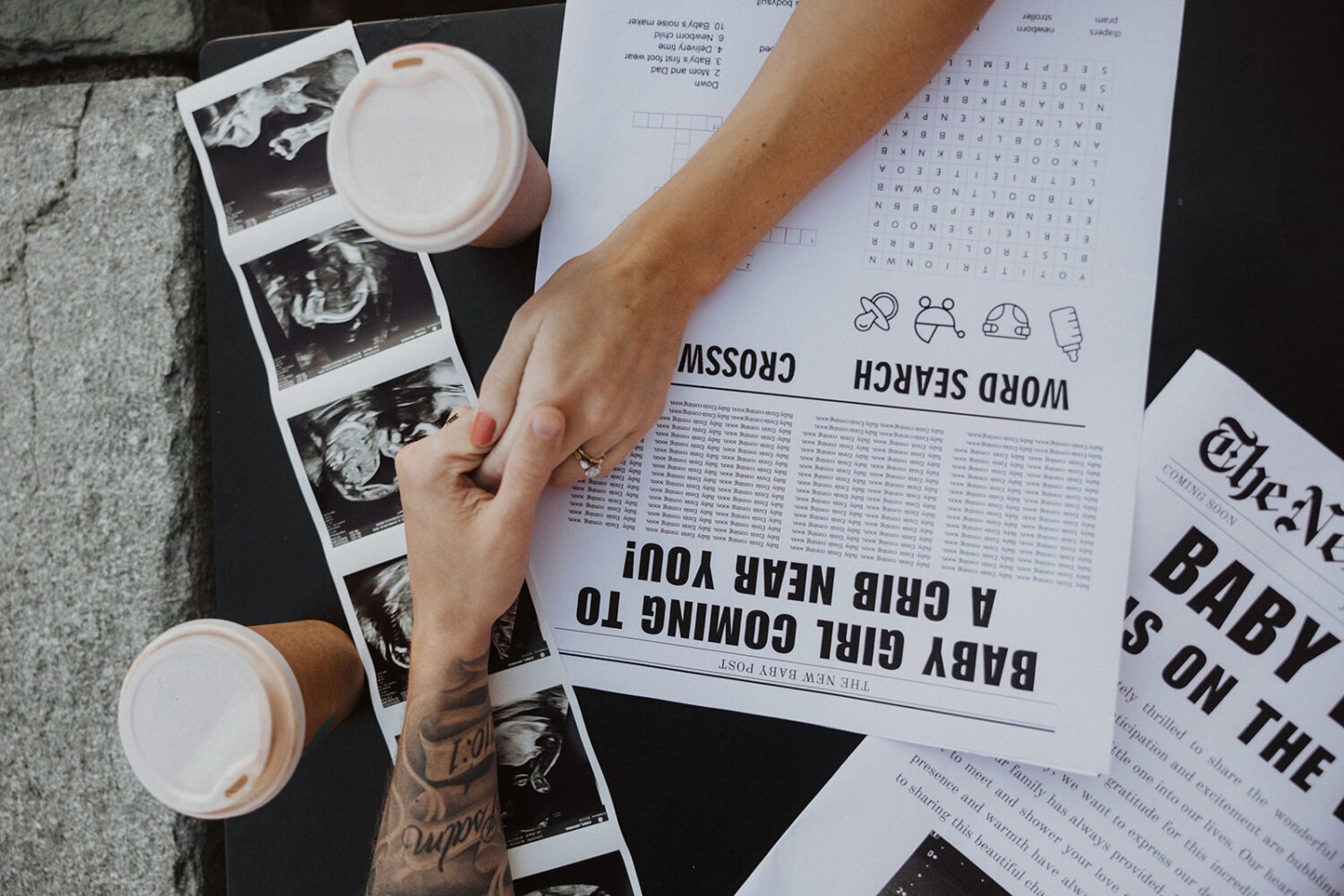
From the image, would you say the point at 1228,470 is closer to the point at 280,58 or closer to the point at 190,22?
the point at 280,58

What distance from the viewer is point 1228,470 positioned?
0.49m

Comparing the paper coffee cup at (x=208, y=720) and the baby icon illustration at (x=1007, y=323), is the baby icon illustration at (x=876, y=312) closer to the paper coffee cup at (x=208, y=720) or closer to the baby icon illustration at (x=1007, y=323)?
the baby icon illustration at (x=1007, y=323)

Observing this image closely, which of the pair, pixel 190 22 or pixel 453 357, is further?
pixel 190 22

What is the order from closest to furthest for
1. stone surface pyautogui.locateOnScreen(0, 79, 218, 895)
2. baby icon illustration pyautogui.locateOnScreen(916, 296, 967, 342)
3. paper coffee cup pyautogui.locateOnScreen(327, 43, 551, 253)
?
paper coffee cup pyautogui.locateOnScreen(327, 43, 551, 253), baby icon illustration pyautogui.locateOnScreen(916, 296, 967, 342), stone surface pyautogui.locateOnScreen(0, 79, 218, 895)

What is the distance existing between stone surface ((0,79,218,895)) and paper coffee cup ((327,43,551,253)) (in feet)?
1.07

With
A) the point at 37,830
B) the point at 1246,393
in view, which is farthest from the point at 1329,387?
the point at 37,830

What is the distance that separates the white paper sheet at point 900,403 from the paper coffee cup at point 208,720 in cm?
17

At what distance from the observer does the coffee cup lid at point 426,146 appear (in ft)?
1.33

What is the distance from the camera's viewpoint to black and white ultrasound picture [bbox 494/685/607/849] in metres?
0.52

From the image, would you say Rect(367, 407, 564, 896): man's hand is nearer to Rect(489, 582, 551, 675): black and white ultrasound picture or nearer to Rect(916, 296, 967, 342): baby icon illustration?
Rect(489, 582, 551, 675): black and white ultrasound picture

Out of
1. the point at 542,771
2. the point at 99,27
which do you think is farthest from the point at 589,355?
the point at 99,27

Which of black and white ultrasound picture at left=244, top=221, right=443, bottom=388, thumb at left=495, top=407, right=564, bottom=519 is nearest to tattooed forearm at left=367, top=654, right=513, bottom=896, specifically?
thumb at left=495, top=407, right=564, bottom=519

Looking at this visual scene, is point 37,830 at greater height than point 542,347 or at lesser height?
lesser

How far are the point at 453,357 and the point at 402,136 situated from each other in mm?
162
